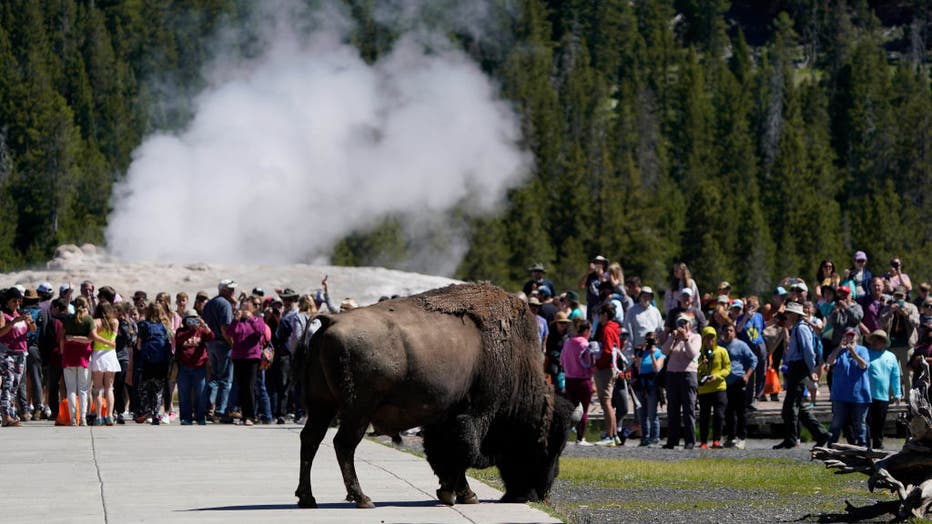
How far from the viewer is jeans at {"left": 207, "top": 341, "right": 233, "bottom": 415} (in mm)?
21672

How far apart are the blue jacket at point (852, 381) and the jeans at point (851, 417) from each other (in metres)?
0.11

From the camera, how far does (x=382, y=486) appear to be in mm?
13211

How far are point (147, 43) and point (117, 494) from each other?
98.2 m

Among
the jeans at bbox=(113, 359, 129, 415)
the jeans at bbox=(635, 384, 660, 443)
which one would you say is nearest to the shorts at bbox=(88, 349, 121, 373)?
the jeans at bbox=(113, 359, 129, 415)

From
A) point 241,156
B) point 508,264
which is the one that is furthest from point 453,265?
point 241,156

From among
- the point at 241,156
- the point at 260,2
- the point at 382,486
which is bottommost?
the point at 382,486

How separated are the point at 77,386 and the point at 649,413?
309 inches

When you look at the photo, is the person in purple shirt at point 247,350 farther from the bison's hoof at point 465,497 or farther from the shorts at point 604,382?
the bison's hoof at point 465,497

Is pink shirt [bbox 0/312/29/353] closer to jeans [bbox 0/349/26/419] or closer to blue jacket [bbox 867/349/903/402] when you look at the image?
jeans [bbox 0/349/26/419]

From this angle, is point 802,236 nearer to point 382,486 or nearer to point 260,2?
point 260,2

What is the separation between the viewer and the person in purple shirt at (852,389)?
18.0m

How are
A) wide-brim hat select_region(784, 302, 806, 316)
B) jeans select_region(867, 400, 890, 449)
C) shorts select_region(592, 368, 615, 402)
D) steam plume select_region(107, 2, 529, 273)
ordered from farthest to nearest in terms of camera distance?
steam plume select_region(107, 2, 529, 273) → wide-brim hat select_region(784, 302, 806, 316) → shorts select_region(592, 368, 615, 402) → jeans select_region(867, 400, 890, 449)

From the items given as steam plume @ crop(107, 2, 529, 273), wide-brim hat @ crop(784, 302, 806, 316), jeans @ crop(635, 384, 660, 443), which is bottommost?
jeans @ crop(635, 384, 660, 443)

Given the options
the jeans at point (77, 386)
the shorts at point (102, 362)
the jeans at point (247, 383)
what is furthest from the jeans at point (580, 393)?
the jeans at point (77, 386)
